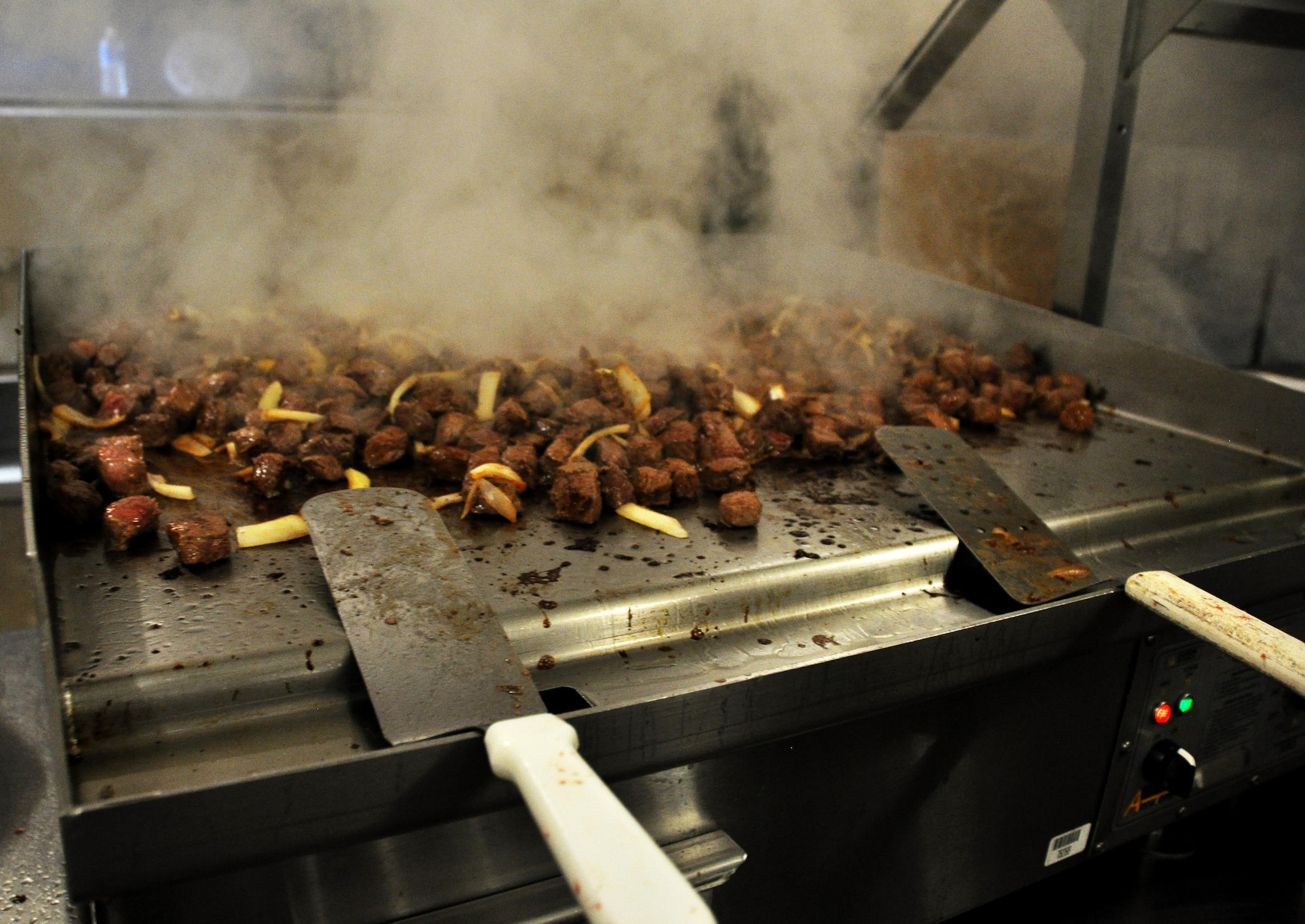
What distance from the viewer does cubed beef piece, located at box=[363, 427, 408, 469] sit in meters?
1.43

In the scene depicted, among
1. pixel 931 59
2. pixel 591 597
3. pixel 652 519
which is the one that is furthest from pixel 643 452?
pixel 931 59

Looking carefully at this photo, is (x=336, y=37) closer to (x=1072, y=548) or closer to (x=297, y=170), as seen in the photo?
(x=297, y=170)

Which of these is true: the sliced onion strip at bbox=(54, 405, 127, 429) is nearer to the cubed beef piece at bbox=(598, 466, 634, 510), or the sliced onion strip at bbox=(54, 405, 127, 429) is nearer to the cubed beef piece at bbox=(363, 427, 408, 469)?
the cubed beef piece at bbox=(363, 427, 408, 469)

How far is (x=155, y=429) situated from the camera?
1448mm

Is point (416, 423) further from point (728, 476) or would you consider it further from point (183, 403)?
point (728, 476)

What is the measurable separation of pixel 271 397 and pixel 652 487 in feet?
2.31

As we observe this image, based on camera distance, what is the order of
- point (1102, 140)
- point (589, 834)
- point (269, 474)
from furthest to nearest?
point (1102, 140)
point (269, 474)
point (589, 834)

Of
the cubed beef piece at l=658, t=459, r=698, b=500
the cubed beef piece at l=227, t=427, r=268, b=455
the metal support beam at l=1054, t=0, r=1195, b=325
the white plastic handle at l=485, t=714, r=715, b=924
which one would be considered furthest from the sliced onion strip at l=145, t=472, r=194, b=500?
the metal support beam at l=1054, t=0, r=1195, b=325

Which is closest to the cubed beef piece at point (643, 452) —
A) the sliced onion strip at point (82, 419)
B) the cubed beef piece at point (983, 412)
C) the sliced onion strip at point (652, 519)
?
the sliced onion strip at point (652, 519)

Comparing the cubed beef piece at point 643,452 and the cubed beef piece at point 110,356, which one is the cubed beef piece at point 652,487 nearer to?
the cubed beef piece at point 643,452

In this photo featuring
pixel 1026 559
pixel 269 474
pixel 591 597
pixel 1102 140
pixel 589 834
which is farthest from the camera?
pixel 1102 140

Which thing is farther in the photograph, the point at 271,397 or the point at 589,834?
the point at 271,397

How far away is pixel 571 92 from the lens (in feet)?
8.25

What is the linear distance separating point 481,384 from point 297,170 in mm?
1167
